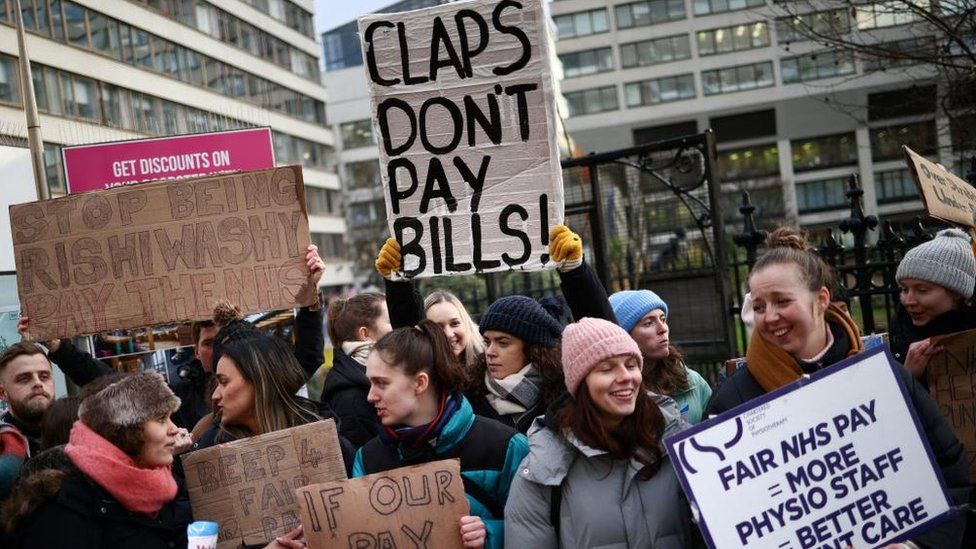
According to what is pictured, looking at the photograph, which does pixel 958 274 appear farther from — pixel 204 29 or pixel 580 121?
pixel 580 121

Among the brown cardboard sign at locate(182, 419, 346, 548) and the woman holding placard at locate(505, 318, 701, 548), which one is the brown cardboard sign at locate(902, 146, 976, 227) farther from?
the brown cardboard sign at locate(182, 419, 346, 548)

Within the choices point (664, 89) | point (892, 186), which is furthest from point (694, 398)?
point (892, 186)

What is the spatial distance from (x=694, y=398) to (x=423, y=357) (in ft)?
5.86

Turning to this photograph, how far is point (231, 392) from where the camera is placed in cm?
388

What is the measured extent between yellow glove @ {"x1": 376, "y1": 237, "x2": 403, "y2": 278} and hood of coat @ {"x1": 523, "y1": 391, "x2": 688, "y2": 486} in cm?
111

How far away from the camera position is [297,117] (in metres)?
53.2

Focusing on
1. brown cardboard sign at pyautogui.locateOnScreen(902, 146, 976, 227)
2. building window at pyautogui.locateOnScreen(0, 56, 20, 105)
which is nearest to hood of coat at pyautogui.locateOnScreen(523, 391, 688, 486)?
brown cardboard sign at pyautogui.locateOnScreen(902, 146, 976, 227)

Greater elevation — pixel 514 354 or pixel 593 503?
pixel 514 354

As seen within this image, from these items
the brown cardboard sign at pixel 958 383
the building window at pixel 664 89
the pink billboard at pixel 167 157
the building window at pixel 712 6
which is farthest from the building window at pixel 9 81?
the building window at pixel 712 6

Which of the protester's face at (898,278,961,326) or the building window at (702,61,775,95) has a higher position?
the building window at (702,61,775,95)

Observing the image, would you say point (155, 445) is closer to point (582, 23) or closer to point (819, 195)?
point (582, 23)

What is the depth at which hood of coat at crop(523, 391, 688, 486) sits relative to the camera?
3166mm

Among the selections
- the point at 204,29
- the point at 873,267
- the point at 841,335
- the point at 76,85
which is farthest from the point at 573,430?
the point at 204,29

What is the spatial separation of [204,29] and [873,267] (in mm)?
32926
